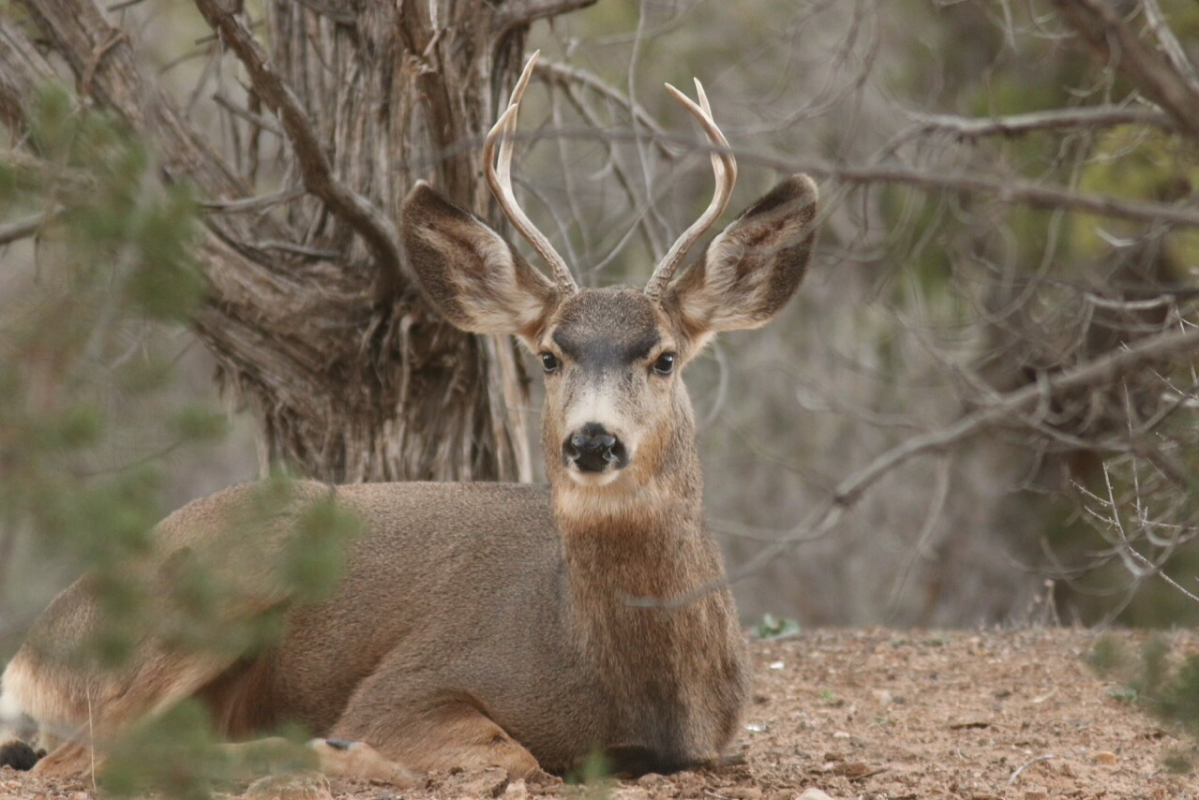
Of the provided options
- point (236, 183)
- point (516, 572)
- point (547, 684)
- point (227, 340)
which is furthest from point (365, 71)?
point (547, 684)

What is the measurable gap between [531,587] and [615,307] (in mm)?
1234

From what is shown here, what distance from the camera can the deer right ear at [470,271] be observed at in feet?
23.3

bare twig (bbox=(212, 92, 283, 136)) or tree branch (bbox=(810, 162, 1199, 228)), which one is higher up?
bare twig (bbox=(212, 92, 283, 136))

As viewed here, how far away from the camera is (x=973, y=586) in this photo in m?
15.8

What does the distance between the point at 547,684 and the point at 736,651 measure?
76 centimetres

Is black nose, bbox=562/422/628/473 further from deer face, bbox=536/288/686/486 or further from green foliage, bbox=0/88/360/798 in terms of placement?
green foliage, bbox=0/88/360/798

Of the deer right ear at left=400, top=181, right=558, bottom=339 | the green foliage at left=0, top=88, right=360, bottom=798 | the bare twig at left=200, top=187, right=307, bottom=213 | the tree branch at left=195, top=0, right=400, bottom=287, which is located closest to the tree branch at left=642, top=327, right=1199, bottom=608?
the green foliage at left=0, top=88, right=360, bottom=798

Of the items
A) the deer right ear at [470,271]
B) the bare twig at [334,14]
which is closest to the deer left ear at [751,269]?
the deer right ear at [470,271]

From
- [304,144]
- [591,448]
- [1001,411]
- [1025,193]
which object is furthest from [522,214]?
[1001,411]

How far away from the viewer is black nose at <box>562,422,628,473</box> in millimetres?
5945

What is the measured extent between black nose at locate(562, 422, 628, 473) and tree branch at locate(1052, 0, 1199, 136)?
238 centimetres

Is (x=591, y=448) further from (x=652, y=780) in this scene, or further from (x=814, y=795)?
(x=814, y=795)

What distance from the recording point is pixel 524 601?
274 inches

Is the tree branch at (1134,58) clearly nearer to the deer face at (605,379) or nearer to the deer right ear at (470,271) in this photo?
the deer face at (605,379)
